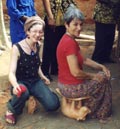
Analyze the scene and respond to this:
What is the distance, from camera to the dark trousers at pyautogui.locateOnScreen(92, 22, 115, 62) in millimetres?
5965

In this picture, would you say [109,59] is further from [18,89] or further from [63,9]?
[18,89]

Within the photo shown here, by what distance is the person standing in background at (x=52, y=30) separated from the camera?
521 centimetres

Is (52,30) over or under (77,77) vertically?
over

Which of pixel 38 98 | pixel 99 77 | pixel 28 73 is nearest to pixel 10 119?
pixel 38 98

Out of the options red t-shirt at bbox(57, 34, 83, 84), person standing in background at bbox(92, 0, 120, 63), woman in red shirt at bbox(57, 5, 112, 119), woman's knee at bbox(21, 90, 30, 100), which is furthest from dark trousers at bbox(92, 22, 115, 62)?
woman's knee at bbox(21, 90, 30, 100)

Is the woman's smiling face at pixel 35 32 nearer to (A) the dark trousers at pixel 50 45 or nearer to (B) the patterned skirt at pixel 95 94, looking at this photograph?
(B) the patterned skirt at pixel 95 94

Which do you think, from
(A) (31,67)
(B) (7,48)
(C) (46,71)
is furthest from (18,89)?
(B) (7,48)

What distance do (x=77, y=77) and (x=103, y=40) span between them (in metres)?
1.79

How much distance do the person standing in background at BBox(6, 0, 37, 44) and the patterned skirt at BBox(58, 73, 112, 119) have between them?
90 centimetres

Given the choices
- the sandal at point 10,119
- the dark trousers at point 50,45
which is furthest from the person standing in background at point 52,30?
the sandal at point 10,119

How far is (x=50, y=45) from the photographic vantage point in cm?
555

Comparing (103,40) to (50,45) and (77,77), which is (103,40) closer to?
(50,45)

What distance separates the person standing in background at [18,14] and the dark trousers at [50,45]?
520 millimetres

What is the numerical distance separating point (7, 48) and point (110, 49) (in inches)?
77.6
